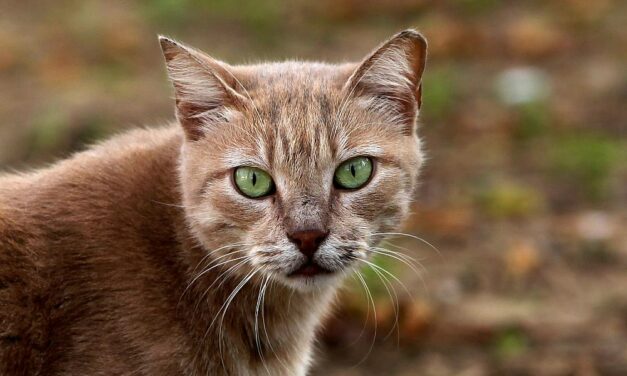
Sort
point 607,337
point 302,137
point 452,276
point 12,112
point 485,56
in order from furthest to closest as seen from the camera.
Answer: point 485,56, point 12,112, point 452,276, point 607,337, point 302,137

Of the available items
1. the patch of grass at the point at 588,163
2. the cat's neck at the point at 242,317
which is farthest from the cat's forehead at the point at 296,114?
the patch of grass at the point at 588,163

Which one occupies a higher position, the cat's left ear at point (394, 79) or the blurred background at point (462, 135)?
the cat's left ear at point (394, 79)

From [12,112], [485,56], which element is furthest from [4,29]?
[485,56]

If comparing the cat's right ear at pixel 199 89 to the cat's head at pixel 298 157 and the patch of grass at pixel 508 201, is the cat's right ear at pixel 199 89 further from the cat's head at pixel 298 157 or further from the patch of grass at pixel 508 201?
the patch of grass at pixel 508 201

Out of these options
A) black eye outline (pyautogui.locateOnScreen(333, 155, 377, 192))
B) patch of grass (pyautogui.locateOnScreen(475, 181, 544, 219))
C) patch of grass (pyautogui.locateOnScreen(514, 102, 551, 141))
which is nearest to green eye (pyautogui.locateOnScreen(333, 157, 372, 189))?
black eye outline (pyautogui.locateOnScreen(333, 155, 377, 192))

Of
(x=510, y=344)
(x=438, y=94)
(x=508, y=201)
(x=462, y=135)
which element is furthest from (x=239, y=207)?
(x=438, y=94)

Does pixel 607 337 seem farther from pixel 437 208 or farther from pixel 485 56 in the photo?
pixel 485 56

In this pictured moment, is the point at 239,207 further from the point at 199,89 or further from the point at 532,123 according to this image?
the point at 532,123

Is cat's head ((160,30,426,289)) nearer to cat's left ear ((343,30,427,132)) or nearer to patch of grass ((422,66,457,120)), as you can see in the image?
cat's left ear ((343,30,427,132))
